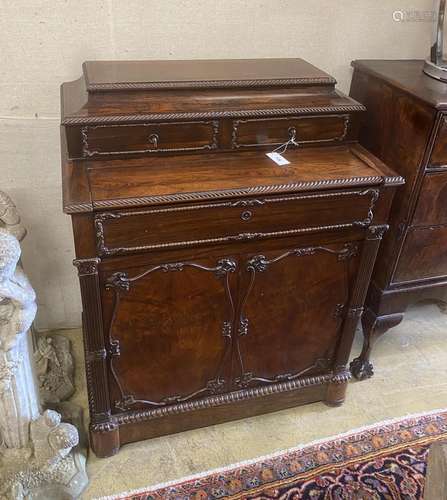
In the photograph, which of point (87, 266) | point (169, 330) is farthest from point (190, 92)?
point (169, 330)

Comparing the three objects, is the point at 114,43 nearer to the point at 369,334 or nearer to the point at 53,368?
the point at 53,368

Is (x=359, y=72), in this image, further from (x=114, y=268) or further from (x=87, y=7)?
(x=114, y=268)

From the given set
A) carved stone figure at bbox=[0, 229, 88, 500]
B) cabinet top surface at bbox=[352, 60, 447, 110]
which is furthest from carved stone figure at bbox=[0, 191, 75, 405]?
cabinet top surface at bbox=[352, 60, 447, 110]

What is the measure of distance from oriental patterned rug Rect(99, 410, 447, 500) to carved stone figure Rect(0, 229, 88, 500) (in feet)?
0.60

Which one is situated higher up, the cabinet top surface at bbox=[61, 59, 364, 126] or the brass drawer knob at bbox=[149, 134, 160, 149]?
the cabinet top surface at bbox=[61, 59, 364, 126]

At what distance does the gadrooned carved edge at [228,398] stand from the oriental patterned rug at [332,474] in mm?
197

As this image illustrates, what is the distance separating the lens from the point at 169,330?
1483 millimetres

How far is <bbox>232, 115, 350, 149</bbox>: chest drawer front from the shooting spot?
1420mm

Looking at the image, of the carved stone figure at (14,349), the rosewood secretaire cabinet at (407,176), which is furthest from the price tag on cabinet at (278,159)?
the carved stone figure at (14,349)

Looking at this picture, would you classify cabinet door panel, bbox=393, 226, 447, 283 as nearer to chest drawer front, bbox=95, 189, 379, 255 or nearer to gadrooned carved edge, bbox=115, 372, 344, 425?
chest drawer front, bbox=95, 189, 379, 255

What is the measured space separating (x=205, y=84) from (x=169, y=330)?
0.71 m

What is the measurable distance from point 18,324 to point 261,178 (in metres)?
0.74

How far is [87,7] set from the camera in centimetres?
156

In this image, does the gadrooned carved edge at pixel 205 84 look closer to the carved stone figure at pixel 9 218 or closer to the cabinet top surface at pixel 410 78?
the cabinet top surface at pixel 410 78
